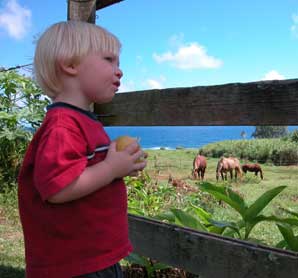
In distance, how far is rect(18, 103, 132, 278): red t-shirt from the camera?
1.23 meters

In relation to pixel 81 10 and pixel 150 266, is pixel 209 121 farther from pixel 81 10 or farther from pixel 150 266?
pixel 150 266

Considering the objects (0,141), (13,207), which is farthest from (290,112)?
(0,141)

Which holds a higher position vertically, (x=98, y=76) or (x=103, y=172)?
(x=98, y=76)

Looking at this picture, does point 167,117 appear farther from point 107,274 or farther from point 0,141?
point 0,141

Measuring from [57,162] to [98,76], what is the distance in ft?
1.01

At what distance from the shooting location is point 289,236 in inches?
84.3

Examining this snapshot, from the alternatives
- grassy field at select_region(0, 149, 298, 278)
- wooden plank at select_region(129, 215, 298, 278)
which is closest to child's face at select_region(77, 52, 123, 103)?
wooden plank at select_region(129, 215, 298, 278)

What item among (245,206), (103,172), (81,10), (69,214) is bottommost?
(245,206)

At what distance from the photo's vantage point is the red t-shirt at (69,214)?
1234 mm

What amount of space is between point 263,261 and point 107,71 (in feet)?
3.40

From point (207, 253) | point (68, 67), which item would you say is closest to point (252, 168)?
point (207, 253)

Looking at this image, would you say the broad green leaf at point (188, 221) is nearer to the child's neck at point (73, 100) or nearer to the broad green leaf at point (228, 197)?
the broad green leaf at point (228, 197)

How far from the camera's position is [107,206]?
1334 millimetres

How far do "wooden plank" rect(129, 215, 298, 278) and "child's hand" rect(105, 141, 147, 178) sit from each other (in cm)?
83
